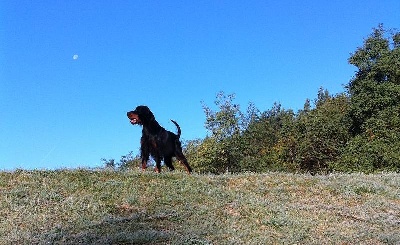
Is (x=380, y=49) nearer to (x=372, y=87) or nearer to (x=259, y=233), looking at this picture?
(x=372, y=87)

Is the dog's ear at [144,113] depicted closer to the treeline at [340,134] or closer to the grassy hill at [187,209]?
the grassy hill at [187,209]

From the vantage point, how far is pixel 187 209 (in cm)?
1063

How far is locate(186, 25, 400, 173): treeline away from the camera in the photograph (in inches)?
1362

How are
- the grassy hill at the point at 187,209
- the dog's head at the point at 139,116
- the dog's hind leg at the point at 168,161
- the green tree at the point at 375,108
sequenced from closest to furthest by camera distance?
the grassy hill at the point at 187,209 < the dog's head at the point at 139,116 < the dog's hind leg at the point at 168,161 < the green tree at the point at 375,108

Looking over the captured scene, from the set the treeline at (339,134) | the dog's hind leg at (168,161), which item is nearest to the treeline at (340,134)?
the treeline at (339,134)

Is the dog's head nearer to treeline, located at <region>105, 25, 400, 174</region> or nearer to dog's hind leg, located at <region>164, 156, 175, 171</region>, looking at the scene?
dog's hind leg, located at <region>164, 156, 175, 171</region>

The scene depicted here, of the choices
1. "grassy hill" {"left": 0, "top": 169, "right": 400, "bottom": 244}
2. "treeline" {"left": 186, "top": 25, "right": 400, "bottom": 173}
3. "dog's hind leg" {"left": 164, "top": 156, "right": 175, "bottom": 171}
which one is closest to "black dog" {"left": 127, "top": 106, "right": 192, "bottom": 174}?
"dog's hind leg" {"left": 164, "top": 156, "right": 175, "bottom": 171}

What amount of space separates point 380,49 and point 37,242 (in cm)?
3544

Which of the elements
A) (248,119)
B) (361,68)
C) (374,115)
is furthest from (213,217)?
(248,119)

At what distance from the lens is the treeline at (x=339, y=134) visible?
34594mm

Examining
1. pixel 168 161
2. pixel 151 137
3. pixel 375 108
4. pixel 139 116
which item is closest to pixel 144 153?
pixel 151 137

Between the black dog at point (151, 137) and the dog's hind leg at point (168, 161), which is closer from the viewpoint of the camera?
the black dog at point (151, 137)

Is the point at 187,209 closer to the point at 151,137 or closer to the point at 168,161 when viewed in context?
the point at 151,137

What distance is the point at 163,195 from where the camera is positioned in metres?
11.4
